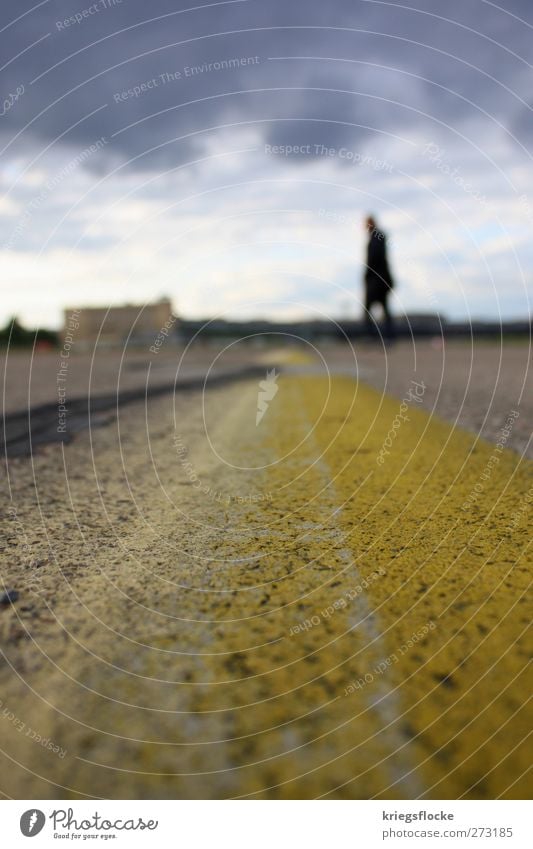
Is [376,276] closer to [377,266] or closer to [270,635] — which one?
[377,266]

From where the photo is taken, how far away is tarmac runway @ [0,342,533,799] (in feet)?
3.93

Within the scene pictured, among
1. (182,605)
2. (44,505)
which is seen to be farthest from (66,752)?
(44,505)

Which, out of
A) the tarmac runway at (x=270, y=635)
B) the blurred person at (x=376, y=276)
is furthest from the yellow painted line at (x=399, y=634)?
the blurred person at (x=376, y=276)

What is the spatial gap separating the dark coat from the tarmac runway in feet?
43.8

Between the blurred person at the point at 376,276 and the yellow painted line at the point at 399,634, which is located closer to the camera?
the yellow painted line at the point at 399,634

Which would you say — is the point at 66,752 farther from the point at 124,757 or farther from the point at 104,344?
the point at 104,344

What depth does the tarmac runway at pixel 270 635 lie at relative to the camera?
3.93 ft

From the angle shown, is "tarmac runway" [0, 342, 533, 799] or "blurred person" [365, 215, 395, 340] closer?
"tarmac runway" [0, 342, 533, 799]

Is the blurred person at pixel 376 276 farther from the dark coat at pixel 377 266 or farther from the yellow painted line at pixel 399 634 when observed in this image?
the yellow painted line at pixel 399 634

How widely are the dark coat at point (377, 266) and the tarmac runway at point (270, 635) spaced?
13.4m

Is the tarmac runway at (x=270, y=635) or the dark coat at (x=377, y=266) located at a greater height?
the dark coat at (x=377, y=266)

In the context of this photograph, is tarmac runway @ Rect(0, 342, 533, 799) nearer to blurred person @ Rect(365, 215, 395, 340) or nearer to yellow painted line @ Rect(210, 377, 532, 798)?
yellow painted line @ Rect(210, 377, 532, 798)

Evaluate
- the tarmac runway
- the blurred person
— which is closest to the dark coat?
the blurred person

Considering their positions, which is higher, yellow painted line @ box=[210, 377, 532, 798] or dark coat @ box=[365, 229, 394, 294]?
dark coat @ box=[365, 229, 394, 294]
